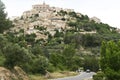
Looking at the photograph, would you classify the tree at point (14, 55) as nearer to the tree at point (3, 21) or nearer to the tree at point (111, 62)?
the tree at point (111, 62)

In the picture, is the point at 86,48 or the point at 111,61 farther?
the point at 86,48

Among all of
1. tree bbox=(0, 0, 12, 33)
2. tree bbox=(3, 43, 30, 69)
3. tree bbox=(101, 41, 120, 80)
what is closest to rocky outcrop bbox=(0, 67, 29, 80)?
tree bbox=(3, 43, 30, 69)

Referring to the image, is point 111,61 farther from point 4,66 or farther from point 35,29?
point 35,29

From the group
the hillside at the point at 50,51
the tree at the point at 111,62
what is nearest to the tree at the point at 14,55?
the hillside at the point at 50,51

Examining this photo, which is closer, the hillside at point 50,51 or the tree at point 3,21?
the hillside at point 50,51

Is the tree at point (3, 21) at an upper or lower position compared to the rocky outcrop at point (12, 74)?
upper

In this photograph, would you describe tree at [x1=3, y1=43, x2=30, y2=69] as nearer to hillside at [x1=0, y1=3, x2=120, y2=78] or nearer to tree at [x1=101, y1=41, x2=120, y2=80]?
hillside at [x1=0, y1=3, x2=120, y2=78]

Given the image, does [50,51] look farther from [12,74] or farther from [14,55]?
A: [12,74]

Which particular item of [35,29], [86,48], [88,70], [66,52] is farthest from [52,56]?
[35,29]

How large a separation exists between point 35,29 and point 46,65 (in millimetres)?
119584

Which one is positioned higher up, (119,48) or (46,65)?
(119,48)

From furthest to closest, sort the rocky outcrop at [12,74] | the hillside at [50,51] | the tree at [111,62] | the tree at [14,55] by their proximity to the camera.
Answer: the hillside at [50,51]
the tree at [14,55]
the rocky outcrop at [12,74]
the tree at [111,62]

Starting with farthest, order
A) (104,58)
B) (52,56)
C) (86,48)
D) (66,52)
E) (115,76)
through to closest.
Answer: (86,48) < (66,52) < (52,56) < (104,58) < (115,76)

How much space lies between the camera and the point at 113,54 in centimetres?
4909
